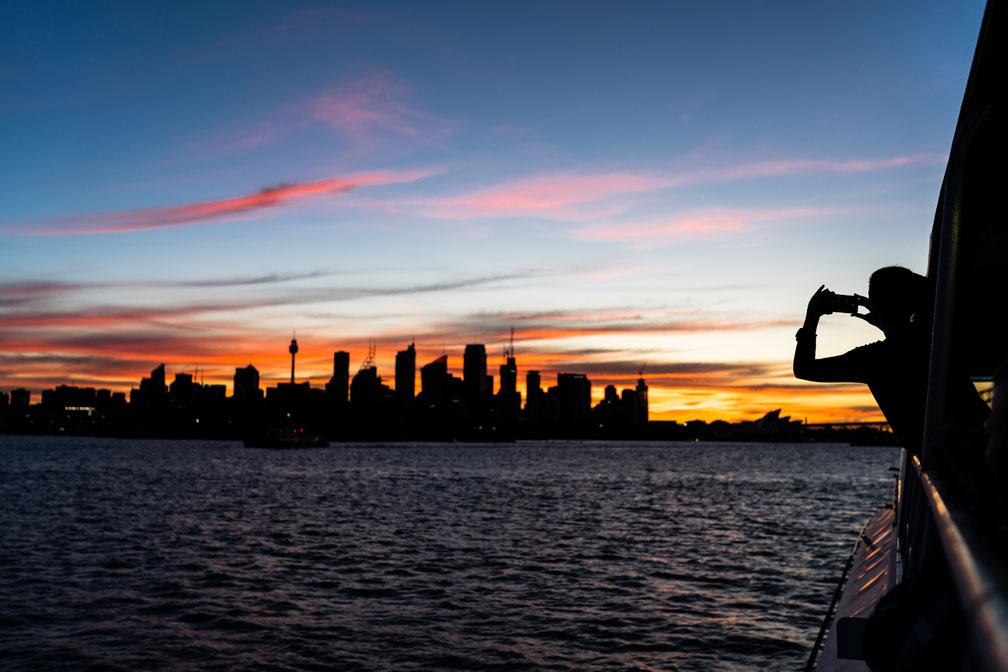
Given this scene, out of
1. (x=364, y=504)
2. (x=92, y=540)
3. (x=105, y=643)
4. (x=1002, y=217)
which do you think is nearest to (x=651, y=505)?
(x=364, y=504)

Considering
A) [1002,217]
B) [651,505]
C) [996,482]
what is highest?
[1002,217]

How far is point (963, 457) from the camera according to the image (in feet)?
7.32

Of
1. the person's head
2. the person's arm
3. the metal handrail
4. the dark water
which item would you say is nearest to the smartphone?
the person's arm

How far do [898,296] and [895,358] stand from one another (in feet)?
1.11

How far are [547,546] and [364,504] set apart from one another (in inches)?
1086

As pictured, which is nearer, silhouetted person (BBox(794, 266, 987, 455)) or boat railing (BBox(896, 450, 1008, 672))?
boat railing (BBox(896, 450, 1008, 672))

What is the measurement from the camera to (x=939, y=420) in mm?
3541

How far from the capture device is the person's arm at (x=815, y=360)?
4.77m

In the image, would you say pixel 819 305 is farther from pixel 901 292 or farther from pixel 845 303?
pixel 901 292

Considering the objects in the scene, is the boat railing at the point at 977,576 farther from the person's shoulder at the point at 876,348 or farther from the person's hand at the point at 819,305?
the person's hand at the point at 819,305

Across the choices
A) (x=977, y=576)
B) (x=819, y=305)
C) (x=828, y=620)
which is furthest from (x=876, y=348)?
(x=828, y=620)

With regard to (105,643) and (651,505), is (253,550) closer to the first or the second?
(105,643)

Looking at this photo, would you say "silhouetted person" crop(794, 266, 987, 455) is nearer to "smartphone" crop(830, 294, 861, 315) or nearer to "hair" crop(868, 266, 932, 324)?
"hair" crop(868, 266, 932, 324)

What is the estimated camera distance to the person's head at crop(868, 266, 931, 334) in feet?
14.7
